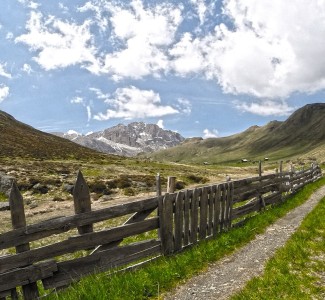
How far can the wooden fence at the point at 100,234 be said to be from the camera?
7.23m

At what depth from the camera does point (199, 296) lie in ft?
26.1

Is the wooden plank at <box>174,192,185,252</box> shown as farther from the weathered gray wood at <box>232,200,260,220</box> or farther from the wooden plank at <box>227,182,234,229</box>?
the weathered gray wood at <box>232,200,260,220</box>

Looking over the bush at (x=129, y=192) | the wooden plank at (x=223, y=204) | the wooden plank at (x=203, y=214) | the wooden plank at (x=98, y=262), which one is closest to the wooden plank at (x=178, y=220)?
the wooden plank at (x=98, y=262)

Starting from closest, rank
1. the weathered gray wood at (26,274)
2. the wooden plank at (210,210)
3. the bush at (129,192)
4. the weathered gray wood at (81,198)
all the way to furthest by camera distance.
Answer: the weathered gray wood at (26,274)
the weathered gray wood at (81,198)
the wooden plank at (210,210)
the bush at (129,192)

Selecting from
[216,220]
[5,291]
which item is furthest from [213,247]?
[5,291]

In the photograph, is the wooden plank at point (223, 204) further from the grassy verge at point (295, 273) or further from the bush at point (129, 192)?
the bush at point (129, 192)

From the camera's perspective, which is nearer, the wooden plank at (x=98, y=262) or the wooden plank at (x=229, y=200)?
the wooden plank at (x=98, y=262)

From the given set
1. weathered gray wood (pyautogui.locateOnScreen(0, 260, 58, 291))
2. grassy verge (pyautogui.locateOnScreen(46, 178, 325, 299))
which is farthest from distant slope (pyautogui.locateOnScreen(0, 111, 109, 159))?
weathered gray wood (pyautogui.locateOnScreen(0, 260, 58, 291))

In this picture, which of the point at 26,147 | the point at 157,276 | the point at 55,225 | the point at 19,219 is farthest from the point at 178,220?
the point at 26,147

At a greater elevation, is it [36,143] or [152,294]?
[36,143]

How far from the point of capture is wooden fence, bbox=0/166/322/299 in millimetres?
7230

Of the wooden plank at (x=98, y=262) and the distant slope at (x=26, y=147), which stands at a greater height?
the distant slope at (x=26, y=147)

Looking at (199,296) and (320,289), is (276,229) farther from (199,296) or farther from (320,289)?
(199,296)

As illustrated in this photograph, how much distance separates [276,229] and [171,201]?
19.3 ft
